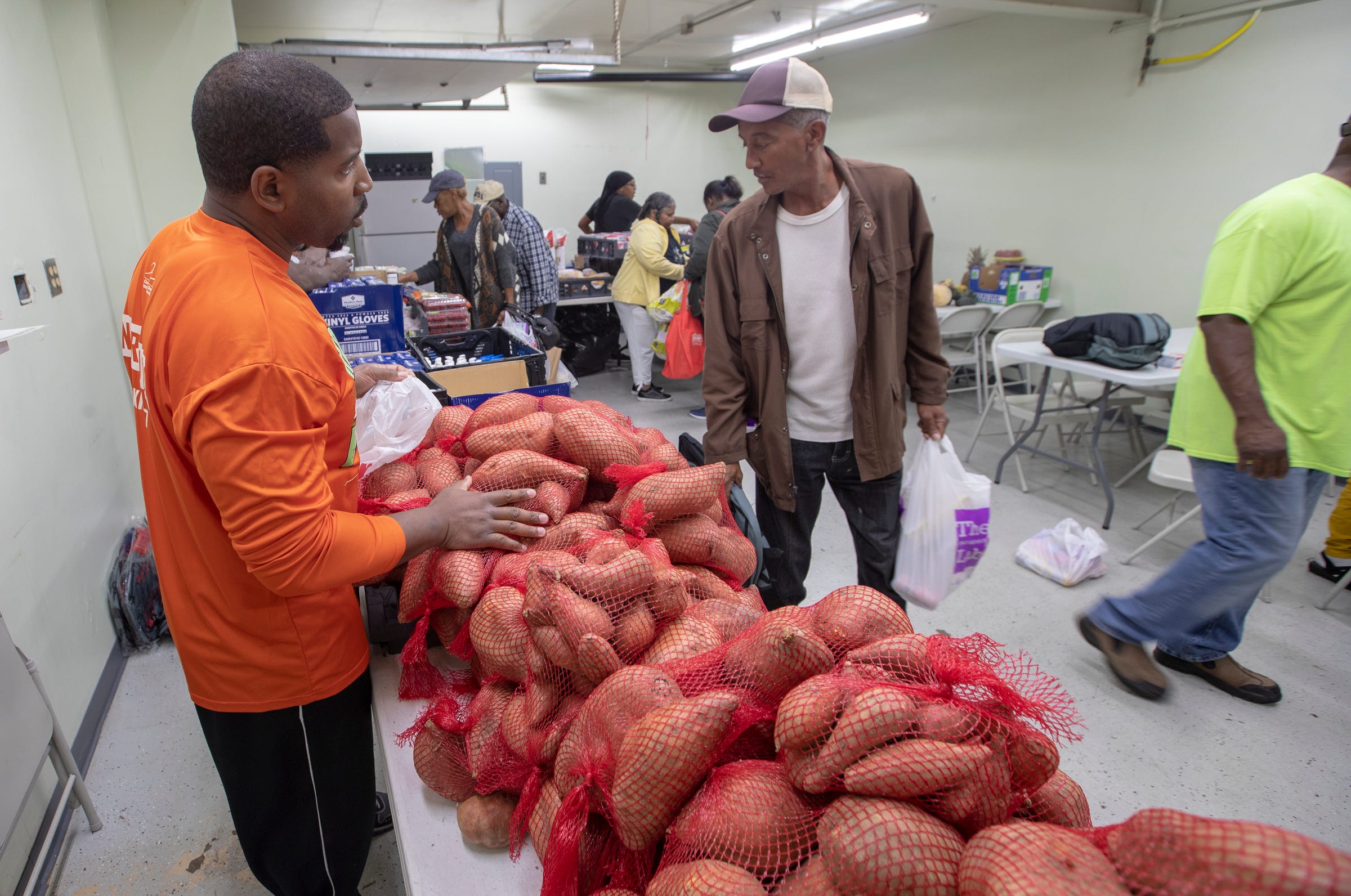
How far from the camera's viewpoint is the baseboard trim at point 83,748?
1.82m

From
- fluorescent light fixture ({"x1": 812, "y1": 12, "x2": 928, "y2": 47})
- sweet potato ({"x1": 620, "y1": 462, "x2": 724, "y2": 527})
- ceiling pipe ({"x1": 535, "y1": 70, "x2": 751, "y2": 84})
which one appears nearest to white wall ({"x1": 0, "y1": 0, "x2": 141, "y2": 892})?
sweet potato ({"x1": 620, "y1": 462, "x2": 724, "y2": 527})

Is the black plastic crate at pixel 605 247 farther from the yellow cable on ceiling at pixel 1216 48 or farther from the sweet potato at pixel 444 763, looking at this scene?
the sweet potato at pixel 444 763

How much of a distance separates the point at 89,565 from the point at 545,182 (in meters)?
8.55

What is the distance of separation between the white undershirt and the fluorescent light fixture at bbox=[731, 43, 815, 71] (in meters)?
6.25

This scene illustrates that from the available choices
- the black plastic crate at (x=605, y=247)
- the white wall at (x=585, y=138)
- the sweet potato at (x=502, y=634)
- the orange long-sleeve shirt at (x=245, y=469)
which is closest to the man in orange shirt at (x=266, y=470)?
the orange long-sleeve shirt at (x=245, y=469)

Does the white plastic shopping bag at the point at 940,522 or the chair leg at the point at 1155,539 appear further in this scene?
the chair leg at the point at 1155,539

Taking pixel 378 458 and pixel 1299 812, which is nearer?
pixel 378 458

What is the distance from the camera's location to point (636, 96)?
10.4 m

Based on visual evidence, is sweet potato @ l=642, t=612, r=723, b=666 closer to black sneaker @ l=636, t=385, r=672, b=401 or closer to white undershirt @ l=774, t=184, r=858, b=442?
white undershirt @ l=774, t=184, r=858, b=442

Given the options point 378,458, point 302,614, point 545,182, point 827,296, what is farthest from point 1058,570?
point 545,182

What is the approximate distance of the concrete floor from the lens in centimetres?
198

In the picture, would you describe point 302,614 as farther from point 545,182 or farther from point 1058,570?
point 545,182

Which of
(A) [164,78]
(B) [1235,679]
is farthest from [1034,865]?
A: (A) [164,78]

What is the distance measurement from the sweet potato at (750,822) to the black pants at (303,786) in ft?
2.57
